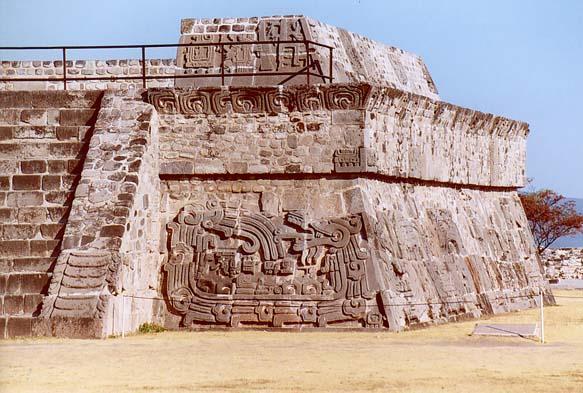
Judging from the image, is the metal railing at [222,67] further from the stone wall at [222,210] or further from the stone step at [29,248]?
the stone step at [29,248]

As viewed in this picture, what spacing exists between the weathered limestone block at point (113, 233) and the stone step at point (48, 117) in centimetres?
27

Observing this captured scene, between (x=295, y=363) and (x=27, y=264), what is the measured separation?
15.7 feet

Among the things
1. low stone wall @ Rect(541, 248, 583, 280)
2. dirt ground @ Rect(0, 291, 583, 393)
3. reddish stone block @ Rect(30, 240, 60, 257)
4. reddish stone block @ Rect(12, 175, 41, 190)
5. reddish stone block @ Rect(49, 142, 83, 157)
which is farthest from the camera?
low stone wall @ Rect(541, 248, 583, 280)

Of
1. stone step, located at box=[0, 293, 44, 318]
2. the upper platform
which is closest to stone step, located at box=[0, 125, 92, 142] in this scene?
stone step, located at box=[0, 293, 44, 318]

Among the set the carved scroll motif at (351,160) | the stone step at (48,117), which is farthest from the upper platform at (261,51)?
the stone step at (48,117)

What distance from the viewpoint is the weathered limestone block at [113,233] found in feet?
46.5

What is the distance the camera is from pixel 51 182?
15906mm

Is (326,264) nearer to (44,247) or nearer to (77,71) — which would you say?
(44,247)

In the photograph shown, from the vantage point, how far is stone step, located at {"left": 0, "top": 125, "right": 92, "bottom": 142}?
16328 millimetres

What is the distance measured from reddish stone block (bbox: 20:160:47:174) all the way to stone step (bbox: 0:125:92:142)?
436mm

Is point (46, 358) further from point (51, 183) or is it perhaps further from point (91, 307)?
point (51, 183)

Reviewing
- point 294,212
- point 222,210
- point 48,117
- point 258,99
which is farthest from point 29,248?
point 258,99

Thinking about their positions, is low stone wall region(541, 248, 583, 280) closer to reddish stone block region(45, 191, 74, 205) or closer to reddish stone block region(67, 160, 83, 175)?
reddish stone block region(67, 160, 83, 175)

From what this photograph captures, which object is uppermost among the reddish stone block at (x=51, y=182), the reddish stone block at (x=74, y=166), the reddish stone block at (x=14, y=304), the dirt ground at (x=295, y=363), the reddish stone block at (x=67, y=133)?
the reddish stone block at (x=67, y=133)
